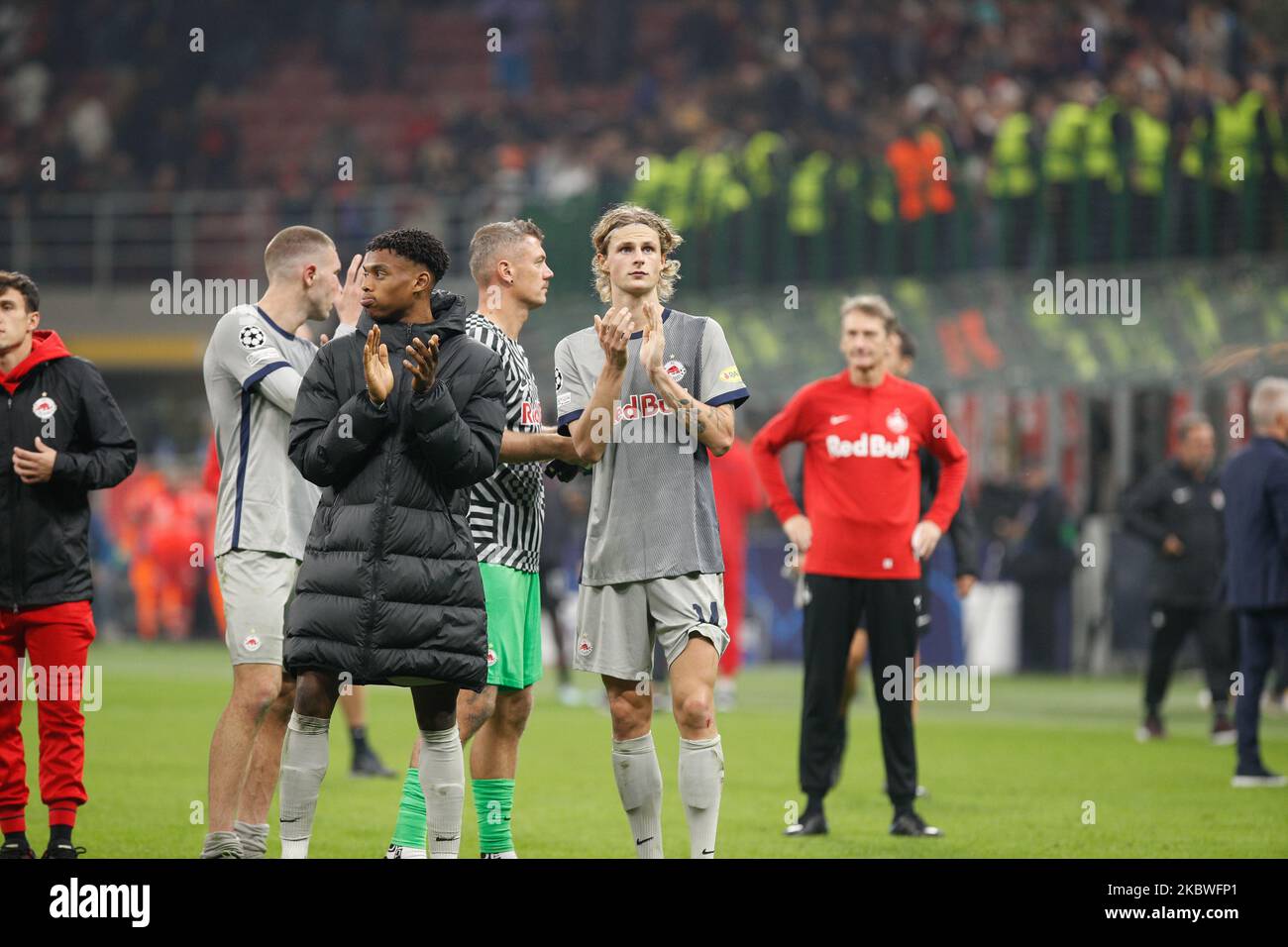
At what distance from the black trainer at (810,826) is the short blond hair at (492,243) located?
3038mm

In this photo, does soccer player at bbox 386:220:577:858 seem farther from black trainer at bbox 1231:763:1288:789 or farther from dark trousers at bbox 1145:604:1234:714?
dark trousers at bbox 1145:604:1234:714

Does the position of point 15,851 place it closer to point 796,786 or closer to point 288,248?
point 288,248

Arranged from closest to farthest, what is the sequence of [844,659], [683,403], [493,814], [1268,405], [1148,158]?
1. [683,403]
2. [493,814]
3. [844,659]
4. [1268,405]
5. [1148,158]

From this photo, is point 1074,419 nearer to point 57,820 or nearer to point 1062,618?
point 1062,618

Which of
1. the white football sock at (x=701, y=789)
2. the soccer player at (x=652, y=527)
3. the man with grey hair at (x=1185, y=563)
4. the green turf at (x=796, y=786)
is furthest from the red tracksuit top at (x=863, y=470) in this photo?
the man with grey hair at (x=1185, y=563)

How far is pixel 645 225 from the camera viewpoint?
724 cm

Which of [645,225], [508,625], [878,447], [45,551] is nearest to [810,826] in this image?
[878,447]

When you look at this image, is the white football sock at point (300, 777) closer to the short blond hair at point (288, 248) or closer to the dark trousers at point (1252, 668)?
the short blond hair at point (288, 248)

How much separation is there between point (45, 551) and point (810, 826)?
11.8ft

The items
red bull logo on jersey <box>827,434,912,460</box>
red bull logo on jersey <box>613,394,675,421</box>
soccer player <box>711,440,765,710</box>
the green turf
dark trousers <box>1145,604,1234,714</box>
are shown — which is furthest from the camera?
soccer player <box>711,440,765,710</box>

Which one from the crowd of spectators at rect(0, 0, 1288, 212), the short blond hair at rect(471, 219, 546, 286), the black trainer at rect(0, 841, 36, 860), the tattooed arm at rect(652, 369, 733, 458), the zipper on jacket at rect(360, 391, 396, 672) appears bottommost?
the black trainer at rect(0, 841, 36, 860)

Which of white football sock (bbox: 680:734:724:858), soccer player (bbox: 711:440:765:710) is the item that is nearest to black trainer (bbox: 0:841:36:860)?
white football sock (bbox: 680:734:724:858)

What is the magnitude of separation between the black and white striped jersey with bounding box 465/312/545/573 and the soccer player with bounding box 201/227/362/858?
0.75 meters

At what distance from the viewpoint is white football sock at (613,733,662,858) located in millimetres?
7070
